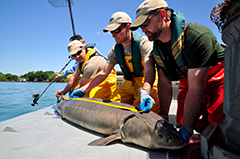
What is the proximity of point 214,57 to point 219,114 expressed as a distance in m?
0.85

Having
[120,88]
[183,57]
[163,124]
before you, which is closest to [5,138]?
[163,124]

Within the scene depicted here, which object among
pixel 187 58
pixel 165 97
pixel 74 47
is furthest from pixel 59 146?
pixel 74 47

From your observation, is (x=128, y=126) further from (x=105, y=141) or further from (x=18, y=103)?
(x=18, y=103)

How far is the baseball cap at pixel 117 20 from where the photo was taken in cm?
312

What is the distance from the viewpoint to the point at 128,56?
351 centimetres

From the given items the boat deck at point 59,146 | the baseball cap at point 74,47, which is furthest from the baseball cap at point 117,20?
the boat deck at point 59,146

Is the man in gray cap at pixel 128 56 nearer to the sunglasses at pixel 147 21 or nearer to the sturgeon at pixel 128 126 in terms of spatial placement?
the sunglasses at pixel 147 21

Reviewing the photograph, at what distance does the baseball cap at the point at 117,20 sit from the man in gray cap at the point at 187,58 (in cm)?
92

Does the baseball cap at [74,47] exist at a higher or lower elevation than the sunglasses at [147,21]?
lower

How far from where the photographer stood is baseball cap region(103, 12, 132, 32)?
312 centimetres

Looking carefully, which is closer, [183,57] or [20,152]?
[20,152]

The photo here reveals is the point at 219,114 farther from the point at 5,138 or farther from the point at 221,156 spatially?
the point at 5,138

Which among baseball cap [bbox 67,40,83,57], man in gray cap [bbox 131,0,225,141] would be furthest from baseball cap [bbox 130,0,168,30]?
baseball cap [bbox 67,40,83,57]

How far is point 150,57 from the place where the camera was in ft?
9.75
